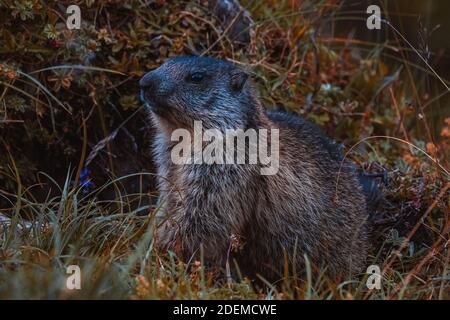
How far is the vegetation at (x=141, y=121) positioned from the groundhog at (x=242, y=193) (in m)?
0.21

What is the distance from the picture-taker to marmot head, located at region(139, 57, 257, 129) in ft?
18.9

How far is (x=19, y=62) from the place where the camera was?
6555 millimetres

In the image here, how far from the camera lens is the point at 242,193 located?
5.70 meters

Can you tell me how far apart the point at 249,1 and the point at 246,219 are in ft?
9.89

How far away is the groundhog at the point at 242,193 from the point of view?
5.64 meters

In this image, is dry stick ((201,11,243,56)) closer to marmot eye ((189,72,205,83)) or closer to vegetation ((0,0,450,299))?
vegetation ((0,0,450,299))

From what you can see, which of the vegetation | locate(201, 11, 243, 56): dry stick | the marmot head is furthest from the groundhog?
locate(201, 11, 243, 56): dry stick

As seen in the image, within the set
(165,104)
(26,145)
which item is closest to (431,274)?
(165,104)

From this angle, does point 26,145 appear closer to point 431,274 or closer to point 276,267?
point 276,267

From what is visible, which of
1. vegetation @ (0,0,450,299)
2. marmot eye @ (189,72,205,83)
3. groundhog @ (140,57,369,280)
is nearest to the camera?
vegetation @ (0,0,450,299)

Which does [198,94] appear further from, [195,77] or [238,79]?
[238,79]

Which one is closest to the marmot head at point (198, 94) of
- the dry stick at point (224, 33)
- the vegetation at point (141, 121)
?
the vegetation at point (141, 121)

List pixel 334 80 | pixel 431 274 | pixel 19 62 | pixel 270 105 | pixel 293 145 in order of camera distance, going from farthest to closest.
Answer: pixel 334 80
pixel 270 105
pixel 19 62
pixel 293 145
pixel 431 274

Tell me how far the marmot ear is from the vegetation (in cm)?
100
